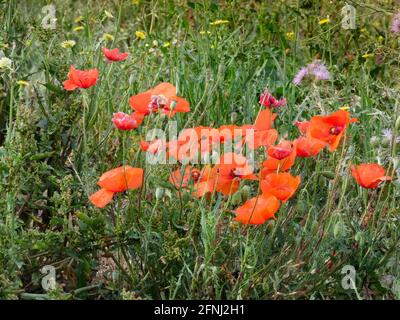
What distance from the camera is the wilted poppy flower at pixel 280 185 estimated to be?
7.09 feet

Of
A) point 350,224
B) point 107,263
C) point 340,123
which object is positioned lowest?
point 107,263

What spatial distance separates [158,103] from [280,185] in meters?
0.39

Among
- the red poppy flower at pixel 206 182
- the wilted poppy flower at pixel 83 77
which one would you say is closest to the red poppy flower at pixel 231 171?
the red poppy flower at pixel 206 182

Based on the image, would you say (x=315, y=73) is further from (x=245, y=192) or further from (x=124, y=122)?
(x=124, y=122)

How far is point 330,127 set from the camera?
2.32 meters

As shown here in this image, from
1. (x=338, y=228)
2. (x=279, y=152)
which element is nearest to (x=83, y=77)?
(x=279, y=152)

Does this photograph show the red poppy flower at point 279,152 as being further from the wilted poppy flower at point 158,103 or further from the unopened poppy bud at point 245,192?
the wilted poppy flower at point 158,103

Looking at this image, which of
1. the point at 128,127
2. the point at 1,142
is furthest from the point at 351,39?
the point at 128,127

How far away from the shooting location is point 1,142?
307 centimetres

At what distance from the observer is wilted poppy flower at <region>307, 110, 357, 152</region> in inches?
91.0

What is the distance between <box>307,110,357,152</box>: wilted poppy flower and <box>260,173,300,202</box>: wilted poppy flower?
185 millimetres

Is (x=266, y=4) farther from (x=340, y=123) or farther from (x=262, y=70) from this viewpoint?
(x=340, y=123)

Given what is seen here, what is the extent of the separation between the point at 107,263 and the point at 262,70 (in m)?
1.60
